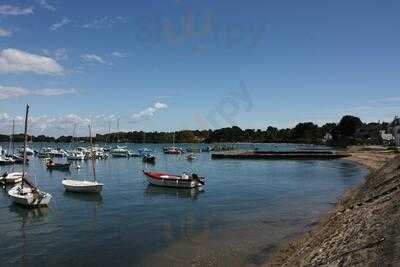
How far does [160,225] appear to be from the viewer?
3872 centimetres

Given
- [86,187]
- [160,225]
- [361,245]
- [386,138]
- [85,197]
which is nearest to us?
[361,245]

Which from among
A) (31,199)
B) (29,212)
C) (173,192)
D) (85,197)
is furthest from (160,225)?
(173,192)

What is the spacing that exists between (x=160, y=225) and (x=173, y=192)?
2441 cm

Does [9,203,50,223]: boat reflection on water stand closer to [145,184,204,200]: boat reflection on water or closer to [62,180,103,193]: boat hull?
[62,180,103,193]: boat hull

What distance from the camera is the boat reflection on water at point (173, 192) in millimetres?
59344

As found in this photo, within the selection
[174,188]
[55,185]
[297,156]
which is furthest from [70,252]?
[297,156]

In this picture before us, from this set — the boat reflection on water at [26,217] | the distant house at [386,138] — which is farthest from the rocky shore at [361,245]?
the distant house at [386,138]

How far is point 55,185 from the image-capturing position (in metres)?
73.5

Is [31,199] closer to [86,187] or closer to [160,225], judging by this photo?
[86,187]

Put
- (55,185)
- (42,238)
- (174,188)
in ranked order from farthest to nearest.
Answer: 1. (55,185)
2. (174,188)
3. (42,238)

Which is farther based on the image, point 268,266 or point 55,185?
point 55,185

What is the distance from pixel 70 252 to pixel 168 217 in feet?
47.1

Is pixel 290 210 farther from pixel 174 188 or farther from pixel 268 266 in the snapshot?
pixel 174 188

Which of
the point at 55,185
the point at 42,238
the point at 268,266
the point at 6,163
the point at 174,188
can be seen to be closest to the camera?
the point at 268,266
